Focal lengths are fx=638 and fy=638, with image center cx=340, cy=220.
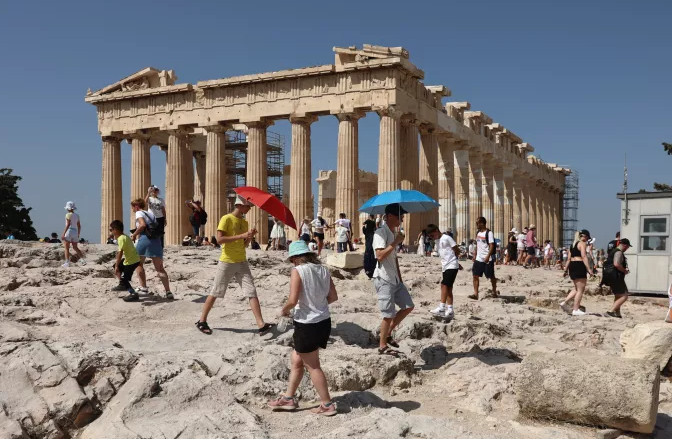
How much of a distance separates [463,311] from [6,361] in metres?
8.04

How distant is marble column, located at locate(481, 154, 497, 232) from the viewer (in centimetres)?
3922

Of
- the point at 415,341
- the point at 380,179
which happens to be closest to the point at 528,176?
the point at 380,179

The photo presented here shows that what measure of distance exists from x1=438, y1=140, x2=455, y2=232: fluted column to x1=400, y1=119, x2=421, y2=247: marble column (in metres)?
4.43

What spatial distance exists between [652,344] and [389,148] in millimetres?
19478

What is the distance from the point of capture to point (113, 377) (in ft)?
21.4

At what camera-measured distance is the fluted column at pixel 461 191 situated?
115 feet

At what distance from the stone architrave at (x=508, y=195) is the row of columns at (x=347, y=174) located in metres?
0.09

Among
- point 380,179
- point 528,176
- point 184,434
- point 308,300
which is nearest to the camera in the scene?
point 184,434

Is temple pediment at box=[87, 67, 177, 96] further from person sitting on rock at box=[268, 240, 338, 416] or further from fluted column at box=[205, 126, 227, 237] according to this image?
person sitting on rock at box=[268, 240, 338, 416]

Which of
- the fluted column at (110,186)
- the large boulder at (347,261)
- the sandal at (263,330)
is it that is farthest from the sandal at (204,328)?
the fluted column at (110,186)

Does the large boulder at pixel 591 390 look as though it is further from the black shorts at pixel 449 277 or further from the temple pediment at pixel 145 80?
the temple pediment at pixel 145 80

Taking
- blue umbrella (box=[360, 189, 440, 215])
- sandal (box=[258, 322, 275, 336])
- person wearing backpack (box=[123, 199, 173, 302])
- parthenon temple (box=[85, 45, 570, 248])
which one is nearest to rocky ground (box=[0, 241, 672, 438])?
sandal (box=[258, 322, 275, 336])

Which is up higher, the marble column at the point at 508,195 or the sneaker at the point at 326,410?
the marble column at the point at 508,195

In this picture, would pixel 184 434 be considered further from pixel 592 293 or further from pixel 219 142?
pixel 219 142
